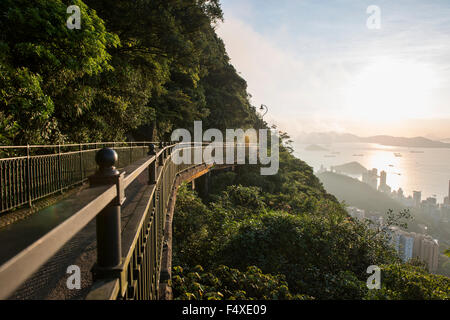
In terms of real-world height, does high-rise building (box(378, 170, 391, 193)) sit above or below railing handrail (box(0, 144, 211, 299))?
below

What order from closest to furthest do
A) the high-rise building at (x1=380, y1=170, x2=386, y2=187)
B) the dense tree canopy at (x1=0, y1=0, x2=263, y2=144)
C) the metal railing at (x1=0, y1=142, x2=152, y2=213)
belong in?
the metal railing at (x1=0, y1=142, x2=152, y2=213), the dense tree canopy at (x1=0, y1=0, x2=263, y2=144), the high-rise building at (x1=380, y1=170, x2=386, y2=187)

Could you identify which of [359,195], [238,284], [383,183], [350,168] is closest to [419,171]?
[383,183]

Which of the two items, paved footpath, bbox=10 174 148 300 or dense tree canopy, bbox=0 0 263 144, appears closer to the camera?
paved footpath, bbox=10 174 148 300

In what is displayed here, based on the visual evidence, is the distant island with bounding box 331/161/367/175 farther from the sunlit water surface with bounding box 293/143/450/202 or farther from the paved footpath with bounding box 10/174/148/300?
the paved footpath with bounding box 10/174/148/300

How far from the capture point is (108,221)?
1.23 m

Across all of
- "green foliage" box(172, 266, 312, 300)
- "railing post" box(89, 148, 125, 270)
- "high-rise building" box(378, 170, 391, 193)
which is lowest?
"high-rise building" box(378, 170, 391, 193)

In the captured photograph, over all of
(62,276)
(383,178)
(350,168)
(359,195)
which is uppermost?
(62,276)

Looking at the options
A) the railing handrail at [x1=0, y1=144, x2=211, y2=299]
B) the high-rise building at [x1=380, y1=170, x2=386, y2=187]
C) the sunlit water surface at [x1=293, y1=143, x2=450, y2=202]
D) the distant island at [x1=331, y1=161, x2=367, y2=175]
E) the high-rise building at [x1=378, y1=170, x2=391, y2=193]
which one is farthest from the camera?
the distant island at [x1=331, y1=161, x2=367, y2=175]

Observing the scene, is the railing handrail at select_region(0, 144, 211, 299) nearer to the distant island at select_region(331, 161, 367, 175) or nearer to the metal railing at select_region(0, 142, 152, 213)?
the metal railing at select_region(0, 142, 152, 213)

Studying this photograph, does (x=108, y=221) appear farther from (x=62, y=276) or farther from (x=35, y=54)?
(x=35, y=54)

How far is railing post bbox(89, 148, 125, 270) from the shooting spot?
48.3 inches

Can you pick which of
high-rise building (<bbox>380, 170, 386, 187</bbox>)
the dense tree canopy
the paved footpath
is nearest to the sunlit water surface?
high-rise building (<bbox>380, 170, 386, 187</bbox>)

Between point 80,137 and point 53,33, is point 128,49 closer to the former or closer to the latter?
point 80,137

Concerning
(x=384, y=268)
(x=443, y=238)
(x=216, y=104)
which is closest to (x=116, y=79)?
(x=384, y=268)
